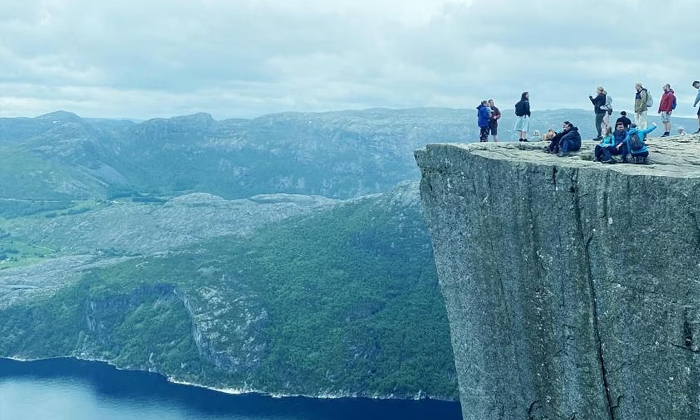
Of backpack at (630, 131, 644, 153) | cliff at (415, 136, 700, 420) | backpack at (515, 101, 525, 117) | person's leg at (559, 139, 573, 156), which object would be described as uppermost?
backpack at (515, 101, 525, 117)

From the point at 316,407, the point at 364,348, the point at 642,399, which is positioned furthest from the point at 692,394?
the point at 364,348

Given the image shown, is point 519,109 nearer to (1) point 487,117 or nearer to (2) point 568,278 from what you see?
(1) point 487,117

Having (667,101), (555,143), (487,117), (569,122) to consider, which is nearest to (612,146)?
(555,143)

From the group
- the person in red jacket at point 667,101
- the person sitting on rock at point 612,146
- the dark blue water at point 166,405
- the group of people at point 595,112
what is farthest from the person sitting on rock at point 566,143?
the dark blue water at point 166,405

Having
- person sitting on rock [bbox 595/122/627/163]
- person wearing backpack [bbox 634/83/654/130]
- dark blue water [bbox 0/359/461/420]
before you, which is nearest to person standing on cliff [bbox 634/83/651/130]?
person wearing backpack [bbox 634/83/654/130]

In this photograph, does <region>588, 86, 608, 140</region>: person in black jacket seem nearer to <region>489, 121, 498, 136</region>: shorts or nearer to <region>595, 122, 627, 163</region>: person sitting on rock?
<region>489, 121, 498, 136</region>: shorts
